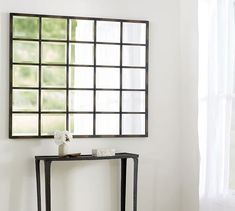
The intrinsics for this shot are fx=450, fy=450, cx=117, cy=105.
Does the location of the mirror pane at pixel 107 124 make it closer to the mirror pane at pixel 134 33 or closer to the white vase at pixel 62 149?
the white vase at pixel 62 149

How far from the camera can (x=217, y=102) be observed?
3.22 metres

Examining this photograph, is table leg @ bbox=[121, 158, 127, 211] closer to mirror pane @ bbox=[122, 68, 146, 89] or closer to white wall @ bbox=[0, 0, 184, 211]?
white wall @ bbox=[0, 0, 184, 211]

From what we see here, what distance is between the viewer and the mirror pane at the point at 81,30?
3.56 m

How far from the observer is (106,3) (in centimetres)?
368

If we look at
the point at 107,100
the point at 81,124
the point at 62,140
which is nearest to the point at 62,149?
the point at 62,140

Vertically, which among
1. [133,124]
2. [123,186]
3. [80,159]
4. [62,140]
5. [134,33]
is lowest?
[123,186]

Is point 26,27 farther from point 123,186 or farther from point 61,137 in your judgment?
point 123,186

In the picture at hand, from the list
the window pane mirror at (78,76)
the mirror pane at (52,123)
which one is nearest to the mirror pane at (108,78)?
the window pane mirror at (78,76)

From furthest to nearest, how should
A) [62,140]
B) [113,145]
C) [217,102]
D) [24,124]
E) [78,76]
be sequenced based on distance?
[113,145] → [78,76] → [24,124] → [62,140] → [217,102]

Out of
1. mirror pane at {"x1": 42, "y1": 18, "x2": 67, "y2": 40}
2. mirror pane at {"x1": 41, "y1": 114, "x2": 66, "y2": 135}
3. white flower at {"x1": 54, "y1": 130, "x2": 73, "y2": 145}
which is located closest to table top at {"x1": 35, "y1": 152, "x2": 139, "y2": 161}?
white flower at {"x1": 54, "y1": 130, "x2": 73, "y2": 145}

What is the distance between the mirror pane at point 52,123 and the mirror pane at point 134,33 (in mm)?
823

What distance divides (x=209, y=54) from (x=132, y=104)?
0.78m

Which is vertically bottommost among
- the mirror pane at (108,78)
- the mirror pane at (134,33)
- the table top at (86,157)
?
the table top at (86,157)

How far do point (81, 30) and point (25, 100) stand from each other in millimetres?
711
